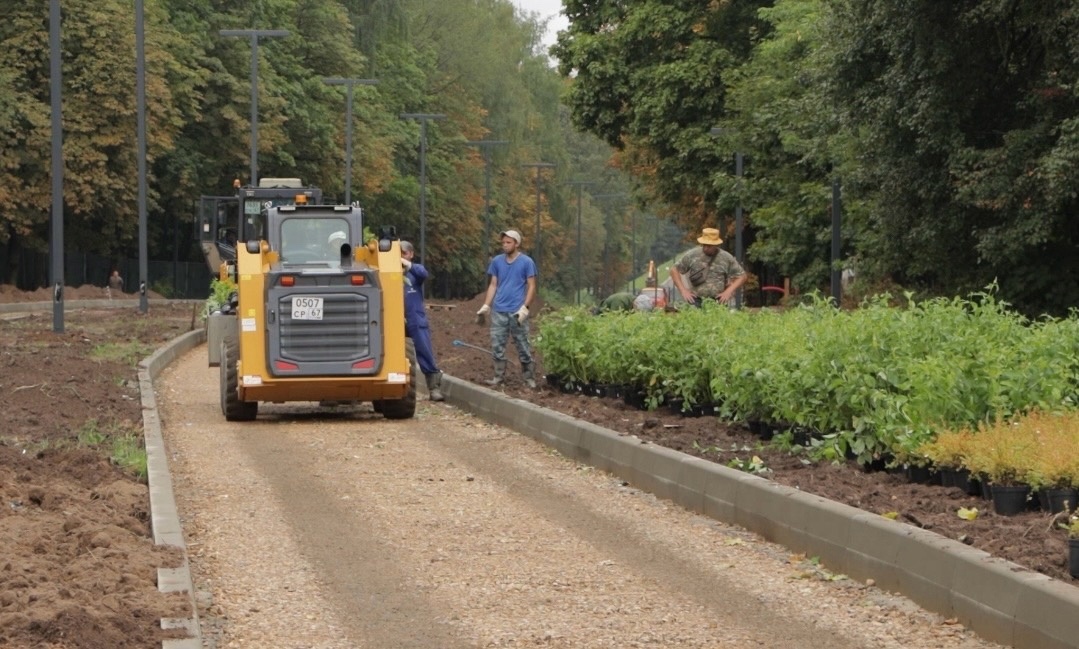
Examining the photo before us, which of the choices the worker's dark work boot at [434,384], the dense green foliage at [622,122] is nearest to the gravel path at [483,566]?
the worker's dark work boot at [434,384]

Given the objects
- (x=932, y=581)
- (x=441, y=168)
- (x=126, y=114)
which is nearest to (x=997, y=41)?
(x=932, y=581)

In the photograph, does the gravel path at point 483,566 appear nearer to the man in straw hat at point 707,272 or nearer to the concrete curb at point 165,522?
the concrete curb at point 165,522

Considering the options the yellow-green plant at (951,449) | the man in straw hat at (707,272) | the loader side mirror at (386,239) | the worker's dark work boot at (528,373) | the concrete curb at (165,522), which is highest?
the loader side mirror at (386,239)

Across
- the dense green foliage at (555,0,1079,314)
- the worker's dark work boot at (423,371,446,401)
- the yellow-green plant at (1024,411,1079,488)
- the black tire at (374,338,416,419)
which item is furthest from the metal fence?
the yellow-green plant at (1024,411,1079,488)

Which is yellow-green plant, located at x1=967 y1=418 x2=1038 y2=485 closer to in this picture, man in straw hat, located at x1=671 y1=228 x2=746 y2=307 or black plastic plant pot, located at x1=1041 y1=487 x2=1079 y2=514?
black plastic plant pot, located at x1=1041 y1=487 x2=1079 y2=514

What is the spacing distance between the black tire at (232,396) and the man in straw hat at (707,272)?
476 cm

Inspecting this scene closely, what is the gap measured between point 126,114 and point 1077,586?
180 ft

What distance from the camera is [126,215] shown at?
64.4 m

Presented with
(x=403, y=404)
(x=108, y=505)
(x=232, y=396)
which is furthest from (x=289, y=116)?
(x=108, y=505)

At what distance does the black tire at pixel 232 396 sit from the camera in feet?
62.7

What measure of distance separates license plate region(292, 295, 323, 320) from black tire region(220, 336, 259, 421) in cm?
78

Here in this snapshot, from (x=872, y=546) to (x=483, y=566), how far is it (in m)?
2.13

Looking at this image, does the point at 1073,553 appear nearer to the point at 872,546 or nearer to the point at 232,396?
the point at 872,546

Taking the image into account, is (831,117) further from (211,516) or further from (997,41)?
(211,516)
